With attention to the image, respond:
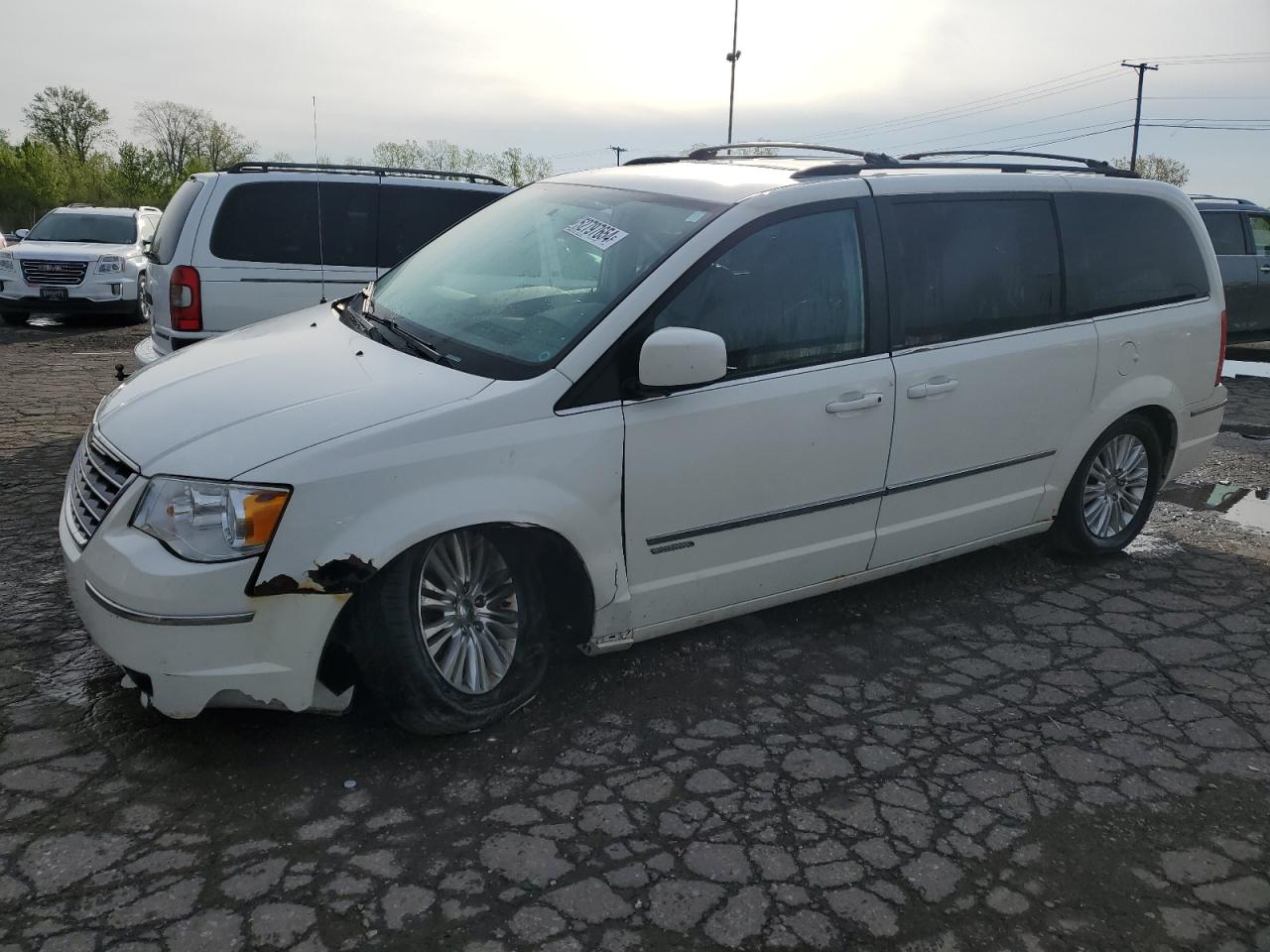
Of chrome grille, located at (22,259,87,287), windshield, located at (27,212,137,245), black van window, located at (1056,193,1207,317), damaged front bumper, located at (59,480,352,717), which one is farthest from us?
windshield, located at (27,212,137,245)

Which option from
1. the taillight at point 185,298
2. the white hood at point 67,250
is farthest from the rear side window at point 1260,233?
the white hood at point 67,250

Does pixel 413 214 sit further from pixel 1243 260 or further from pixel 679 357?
pixel 1243 260

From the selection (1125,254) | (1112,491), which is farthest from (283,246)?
(1112,491)

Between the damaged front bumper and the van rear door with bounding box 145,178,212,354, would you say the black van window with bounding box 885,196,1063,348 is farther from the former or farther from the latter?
the van rear door with bounding box 145,178,212,354

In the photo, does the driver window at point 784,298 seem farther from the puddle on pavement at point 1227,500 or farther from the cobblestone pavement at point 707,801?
the puddle on pavement at point 1227,500

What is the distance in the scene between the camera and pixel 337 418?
330 centimetres

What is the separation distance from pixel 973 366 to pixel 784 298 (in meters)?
0.96

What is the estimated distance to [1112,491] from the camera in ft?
17.6

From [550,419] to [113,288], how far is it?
12902 millimetres

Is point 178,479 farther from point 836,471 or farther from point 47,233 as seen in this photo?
point 47,233

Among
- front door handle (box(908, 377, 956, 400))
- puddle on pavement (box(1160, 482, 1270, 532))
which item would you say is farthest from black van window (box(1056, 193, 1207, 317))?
puddle on pavement (box(1160, 482, 1270, 532))

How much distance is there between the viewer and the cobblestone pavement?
2.74 meters

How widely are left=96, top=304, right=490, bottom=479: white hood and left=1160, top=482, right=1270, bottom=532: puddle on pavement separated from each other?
15.6 ft

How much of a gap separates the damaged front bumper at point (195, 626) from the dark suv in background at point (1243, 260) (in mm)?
12791
